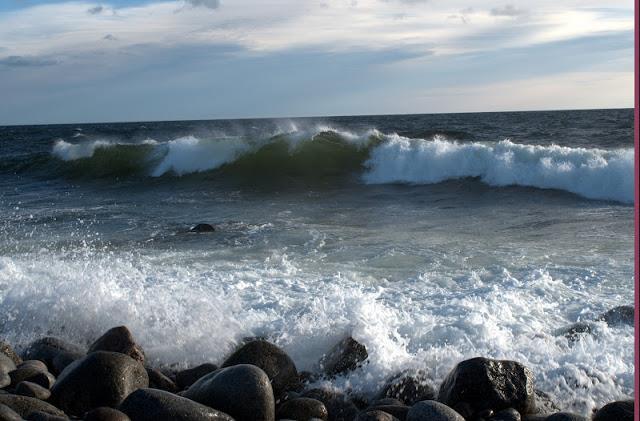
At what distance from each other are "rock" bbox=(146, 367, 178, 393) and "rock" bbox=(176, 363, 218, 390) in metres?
0.09

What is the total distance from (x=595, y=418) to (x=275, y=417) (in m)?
1.85

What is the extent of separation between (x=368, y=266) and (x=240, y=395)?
406 cm

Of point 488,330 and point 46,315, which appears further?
point 46,315

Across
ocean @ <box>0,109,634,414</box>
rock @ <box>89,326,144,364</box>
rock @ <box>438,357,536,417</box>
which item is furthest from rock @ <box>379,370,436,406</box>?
rock @ <box>89,326,144,364</box>

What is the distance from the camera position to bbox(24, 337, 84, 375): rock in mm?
5371

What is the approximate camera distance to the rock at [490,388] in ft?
14.1

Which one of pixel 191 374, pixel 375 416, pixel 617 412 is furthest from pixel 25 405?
pixel 617 412

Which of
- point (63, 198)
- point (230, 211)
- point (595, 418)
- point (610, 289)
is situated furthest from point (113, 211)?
point (595, 418)

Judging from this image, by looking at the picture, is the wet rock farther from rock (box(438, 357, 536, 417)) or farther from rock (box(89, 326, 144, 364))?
rock (box(89, 326, 144, 364))

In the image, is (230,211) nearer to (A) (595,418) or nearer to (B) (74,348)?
(B) (74,348)

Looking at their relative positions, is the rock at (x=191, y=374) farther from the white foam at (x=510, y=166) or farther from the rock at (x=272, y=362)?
the white foam at (x=510, y=166)

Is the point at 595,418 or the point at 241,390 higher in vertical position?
the point at 241,390

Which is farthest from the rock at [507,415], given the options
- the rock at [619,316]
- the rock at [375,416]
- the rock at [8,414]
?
the rock at [8,414]

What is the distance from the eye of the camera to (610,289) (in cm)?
674
